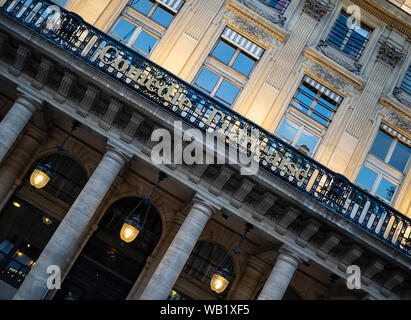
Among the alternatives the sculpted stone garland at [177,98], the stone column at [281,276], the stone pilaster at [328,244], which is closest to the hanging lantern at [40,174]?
the sculpted stone garland at [177,98]

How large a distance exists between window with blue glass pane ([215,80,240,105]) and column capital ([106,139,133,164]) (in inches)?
176

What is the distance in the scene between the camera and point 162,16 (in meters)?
14.4

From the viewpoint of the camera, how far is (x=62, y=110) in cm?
1071

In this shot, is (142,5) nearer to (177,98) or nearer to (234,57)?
(234,57)

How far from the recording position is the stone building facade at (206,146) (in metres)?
10.5

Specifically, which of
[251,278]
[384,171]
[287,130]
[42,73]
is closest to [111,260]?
[251,278]

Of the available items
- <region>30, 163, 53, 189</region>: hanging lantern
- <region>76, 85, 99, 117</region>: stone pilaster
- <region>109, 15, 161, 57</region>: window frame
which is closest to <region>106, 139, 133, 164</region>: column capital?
<region>76, 85, 99, 117</region>: stone pilaster

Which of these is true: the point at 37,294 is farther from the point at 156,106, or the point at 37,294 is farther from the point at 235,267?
the point at 235,267

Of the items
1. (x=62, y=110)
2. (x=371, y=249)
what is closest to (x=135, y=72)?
(x=62, y=110)

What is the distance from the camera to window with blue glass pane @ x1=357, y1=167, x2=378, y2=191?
46.3 ft

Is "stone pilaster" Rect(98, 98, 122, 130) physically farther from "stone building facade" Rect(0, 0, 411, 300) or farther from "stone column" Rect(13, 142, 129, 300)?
"stone column" Rect(13, 142, 129, 300)

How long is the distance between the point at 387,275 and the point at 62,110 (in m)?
10.1

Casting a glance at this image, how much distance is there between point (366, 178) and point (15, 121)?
38.0 ft

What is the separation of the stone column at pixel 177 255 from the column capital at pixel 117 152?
2.17 m
